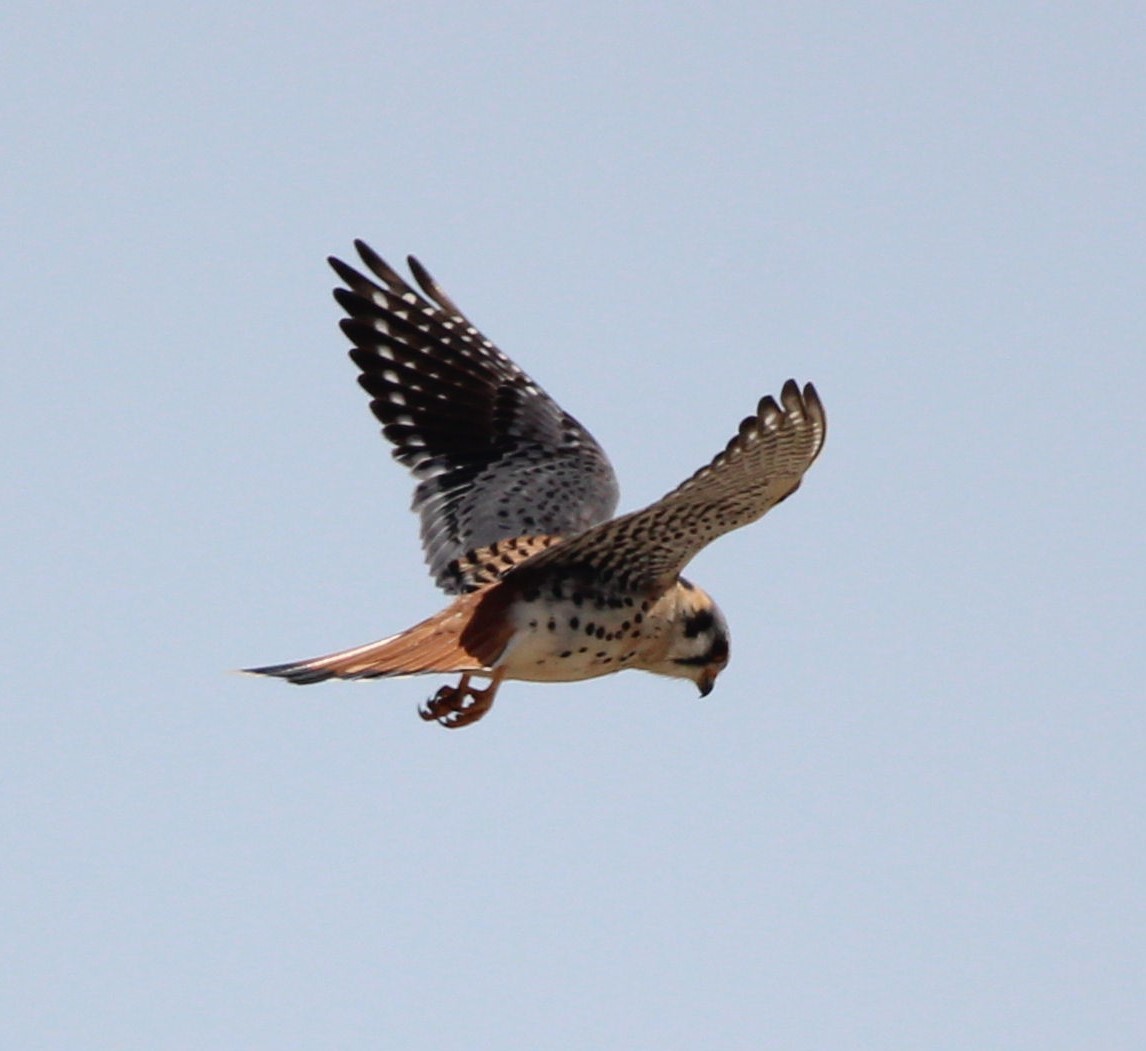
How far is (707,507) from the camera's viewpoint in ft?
30.9

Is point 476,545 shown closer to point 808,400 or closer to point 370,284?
point 370,284

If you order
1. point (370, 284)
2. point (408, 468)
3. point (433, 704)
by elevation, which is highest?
point (370, 284)

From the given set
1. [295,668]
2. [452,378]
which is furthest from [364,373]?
[295,668]

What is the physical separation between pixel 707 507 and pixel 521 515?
213 centimetres

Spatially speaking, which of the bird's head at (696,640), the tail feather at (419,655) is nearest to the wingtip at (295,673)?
the tail feather at (419,655)

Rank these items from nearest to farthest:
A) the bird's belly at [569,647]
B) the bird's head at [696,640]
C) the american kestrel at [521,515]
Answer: the american kestrel at [521,515]
the bird's belly at [569,647]
the bird's head at [696,640]

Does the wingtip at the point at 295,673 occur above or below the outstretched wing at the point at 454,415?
below

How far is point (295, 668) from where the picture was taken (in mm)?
8984

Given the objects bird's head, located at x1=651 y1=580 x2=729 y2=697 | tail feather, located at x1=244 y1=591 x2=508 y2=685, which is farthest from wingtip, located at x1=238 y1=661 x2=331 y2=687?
bird's head, located at x1=651 y1=580 x2=729 y2=697

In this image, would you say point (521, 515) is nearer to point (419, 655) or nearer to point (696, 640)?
point (696, 640)

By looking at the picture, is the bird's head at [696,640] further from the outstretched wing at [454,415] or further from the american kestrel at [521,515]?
the outstretched wing at [454,415]

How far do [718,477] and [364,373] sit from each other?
3.68m

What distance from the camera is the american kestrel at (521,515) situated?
9.22 m

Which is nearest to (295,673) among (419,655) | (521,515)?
(419,655)
